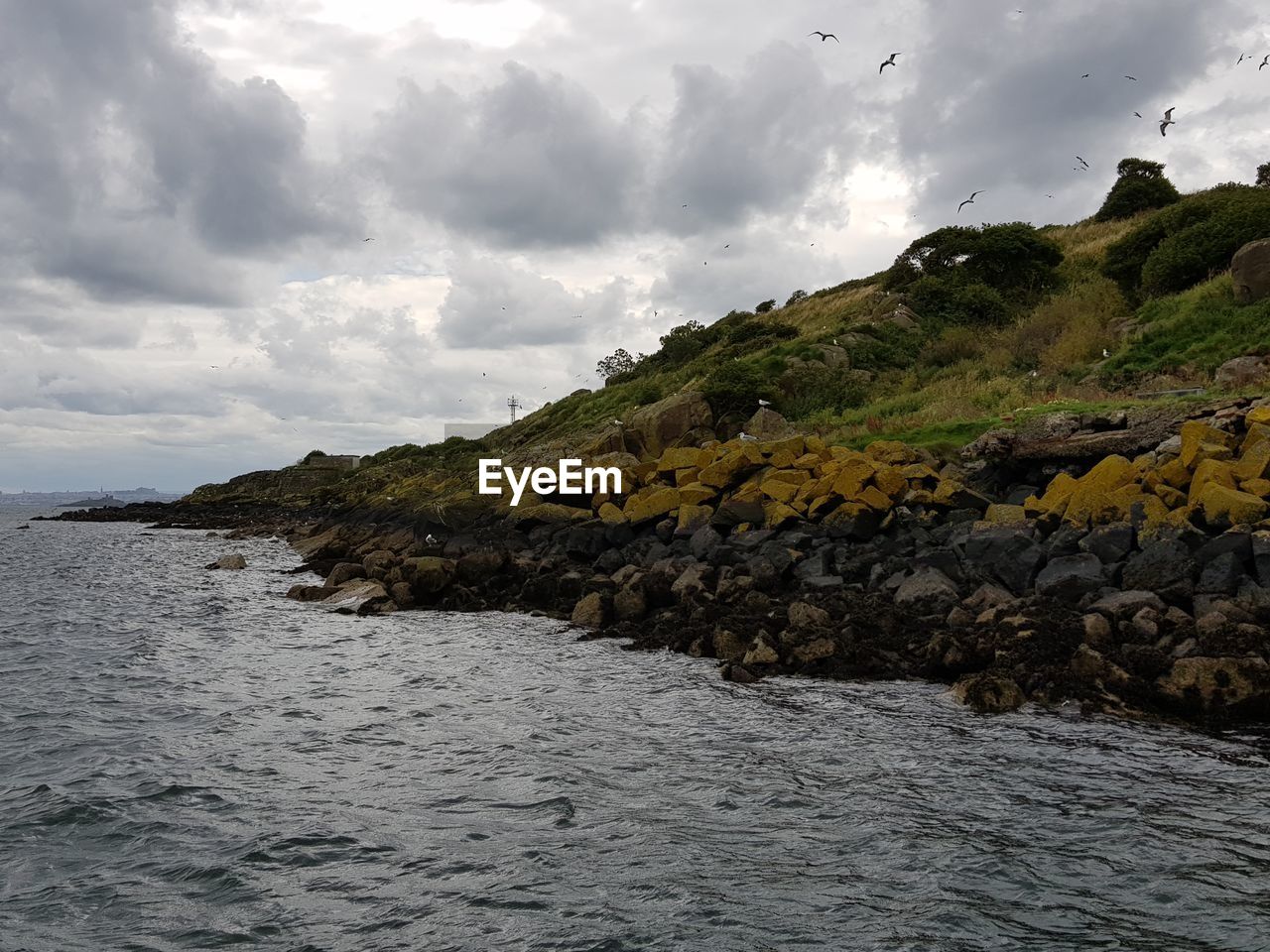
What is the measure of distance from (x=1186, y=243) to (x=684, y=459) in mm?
21325

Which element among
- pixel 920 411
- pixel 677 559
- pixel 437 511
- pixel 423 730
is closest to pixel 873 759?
pixel 423 730

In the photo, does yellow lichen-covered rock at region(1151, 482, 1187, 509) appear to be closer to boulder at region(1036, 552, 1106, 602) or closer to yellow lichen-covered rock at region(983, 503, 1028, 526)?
boulder at region(1036, 552, 1106, 602)

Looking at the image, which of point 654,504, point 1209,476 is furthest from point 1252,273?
point 654,504

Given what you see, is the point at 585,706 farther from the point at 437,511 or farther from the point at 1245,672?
the point at 437,511

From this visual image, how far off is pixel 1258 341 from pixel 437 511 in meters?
26.8

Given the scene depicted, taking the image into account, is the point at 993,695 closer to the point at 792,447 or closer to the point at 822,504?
the point at 822,504

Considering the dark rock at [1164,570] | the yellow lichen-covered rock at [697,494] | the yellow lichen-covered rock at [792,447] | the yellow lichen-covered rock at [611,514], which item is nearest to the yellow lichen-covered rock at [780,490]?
the yellow lichen-covered rock at [792,447]

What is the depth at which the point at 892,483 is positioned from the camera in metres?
21.2

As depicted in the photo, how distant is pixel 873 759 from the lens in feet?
35.9

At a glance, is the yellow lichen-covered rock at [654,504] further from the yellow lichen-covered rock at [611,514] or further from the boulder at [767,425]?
the boulder at [767,425]

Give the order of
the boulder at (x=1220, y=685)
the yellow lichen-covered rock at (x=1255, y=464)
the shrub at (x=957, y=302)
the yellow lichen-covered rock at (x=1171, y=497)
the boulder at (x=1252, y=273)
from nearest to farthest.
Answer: the boulder at (x=1220, y=685) < the yellow lichen-covered rock at (x=1255, y=464) < the yellow lichen-covered rock at (x=1171, y=497) < the boulder at (x=1252, y=273) < the shrub at (x=957, y=302)

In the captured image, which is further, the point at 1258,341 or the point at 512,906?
the point at 1258,341

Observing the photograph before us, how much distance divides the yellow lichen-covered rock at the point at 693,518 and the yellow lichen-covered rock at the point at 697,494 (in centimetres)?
53

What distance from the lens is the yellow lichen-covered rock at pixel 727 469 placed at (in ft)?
85.3
